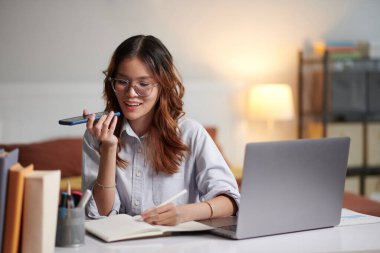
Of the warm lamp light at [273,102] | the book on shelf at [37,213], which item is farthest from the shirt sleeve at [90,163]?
the warm lamp light at [273,102]

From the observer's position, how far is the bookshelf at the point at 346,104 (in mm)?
4504

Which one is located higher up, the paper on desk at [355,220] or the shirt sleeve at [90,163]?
the shirt sleeve at [90,163]

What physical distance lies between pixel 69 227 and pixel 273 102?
3002 mm

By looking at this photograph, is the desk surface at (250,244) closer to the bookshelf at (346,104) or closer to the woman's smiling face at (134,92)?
the woman's smiling face at (134,92)

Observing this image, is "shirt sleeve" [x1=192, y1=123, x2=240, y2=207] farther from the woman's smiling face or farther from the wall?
the wall

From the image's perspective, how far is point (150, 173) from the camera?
6.26 ft

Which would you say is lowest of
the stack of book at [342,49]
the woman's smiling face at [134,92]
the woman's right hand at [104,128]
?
the woman's right hand at [104,128]

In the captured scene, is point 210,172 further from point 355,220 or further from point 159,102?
point 355,220

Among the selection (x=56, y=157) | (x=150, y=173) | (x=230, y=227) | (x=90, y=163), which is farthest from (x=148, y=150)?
(x=56, y=157)

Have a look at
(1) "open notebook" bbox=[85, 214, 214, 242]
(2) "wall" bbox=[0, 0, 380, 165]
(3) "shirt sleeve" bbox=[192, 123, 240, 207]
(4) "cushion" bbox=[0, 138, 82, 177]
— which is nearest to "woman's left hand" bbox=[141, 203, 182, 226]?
(1) "open notebook" bbox=[85, 214, 214, 242]

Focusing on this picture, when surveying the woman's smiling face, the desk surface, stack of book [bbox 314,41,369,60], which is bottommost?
the desk surface

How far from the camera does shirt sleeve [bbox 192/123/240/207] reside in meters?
1.81

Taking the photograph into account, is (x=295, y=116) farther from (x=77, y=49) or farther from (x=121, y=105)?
(x=121, y=105)

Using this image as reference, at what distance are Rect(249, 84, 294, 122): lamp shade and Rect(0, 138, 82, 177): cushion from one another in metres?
1.27
